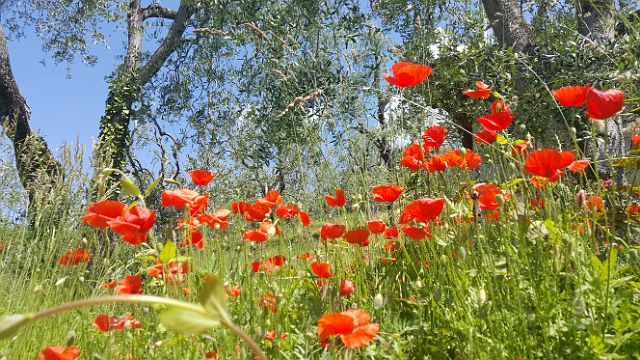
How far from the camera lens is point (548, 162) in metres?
1.60

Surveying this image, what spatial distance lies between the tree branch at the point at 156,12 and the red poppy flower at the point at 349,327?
Result: 33.5ft

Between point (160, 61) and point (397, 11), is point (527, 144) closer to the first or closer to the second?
point (397, 11)

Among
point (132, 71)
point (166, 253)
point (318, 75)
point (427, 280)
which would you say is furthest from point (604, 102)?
point (132, 71)

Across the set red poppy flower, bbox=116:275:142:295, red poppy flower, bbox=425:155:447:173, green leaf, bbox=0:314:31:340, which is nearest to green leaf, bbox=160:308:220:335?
green leaf, bbox=0:314:31:340

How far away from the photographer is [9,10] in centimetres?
1106

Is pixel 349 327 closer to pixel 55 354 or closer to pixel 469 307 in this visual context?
pixel 469 307

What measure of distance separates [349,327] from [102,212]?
29.7 inches

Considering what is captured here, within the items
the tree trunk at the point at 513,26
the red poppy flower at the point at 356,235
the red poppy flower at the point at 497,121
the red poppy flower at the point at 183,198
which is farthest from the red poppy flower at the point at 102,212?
the tree trunk at the point at 513,26

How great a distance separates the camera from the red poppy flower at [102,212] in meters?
1.46

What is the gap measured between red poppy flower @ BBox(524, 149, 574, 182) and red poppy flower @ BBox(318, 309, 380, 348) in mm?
708

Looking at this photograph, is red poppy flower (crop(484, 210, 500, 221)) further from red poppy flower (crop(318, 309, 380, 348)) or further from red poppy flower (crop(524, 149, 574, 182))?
red poppy flower (crop(318, 309, 380, 348))

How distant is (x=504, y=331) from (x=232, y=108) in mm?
7739

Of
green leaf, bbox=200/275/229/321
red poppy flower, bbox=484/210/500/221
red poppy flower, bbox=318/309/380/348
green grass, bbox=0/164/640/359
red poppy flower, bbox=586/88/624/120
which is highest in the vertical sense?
red poppy flower, bbox=586/88/624/120

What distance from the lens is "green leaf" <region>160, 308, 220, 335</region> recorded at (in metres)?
0.49
